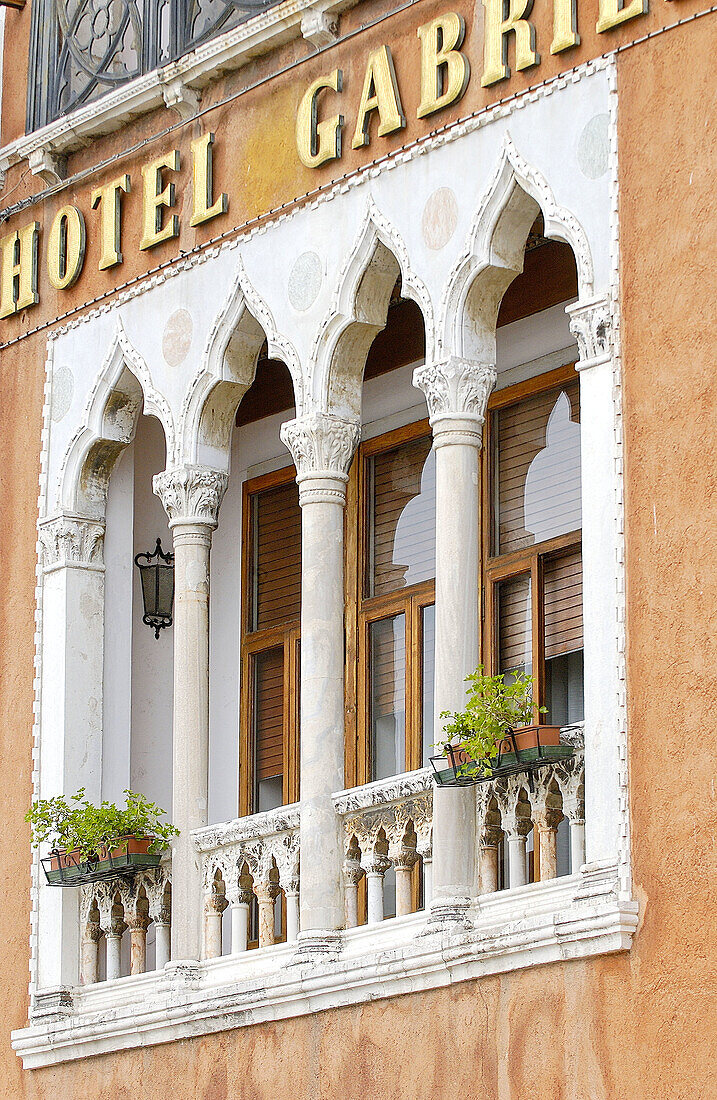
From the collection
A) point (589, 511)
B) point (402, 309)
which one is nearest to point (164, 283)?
point (402, 309)

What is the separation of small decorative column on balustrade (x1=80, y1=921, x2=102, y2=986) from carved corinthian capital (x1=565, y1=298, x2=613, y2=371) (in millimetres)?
4560

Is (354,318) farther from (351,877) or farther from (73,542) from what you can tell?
(351,877)

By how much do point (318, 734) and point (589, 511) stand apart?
209cm

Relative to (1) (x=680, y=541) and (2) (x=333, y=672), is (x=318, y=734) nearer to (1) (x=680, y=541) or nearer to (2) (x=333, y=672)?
(2) (x=333, y=672)

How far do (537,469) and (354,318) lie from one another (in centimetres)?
167

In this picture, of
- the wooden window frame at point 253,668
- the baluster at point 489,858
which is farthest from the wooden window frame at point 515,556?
the baluster at point 489,858

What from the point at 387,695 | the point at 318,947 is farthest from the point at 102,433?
the point at 318,947

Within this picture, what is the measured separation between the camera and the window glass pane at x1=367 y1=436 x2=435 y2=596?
1461cm

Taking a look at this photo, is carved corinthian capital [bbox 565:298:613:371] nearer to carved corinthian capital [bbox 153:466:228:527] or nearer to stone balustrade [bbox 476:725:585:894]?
stone balustrade [bbox 476:725:585:894]

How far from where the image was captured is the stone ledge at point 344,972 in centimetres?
1089

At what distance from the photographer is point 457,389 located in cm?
1220

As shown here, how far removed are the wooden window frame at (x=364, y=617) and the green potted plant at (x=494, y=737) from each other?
244 cm

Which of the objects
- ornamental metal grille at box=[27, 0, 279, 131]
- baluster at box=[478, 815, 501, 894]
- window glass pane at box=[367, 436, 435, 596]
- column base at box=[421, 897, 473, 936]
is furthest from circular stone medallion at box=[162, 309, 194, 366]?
column base at box=[421, 897, 473, 936]

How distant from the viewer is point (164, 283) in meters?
14.1
